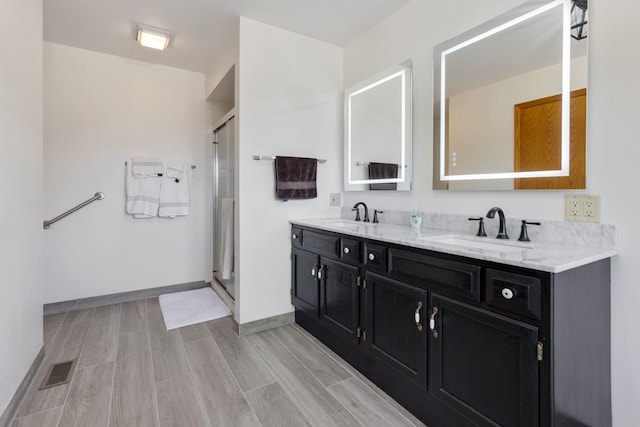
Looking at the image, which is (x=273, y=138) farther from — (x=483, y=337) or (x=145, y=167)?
(x=483, y=337)

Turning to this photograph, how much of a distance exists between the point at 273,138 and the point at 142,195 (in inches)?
64.1

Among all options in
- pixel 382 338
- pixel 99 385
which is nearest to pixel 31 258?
pixel 99 385

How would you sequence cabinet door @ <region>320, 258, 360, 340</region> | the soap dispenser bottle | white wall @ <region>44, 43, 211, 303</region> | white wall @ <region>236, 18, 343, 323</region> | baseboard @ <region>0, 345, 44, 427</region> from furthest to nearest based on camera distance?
white wall @ <region>44, 43, 211, 303</region>, white wall @ <region>236, 18, 343, 323</region>, the soap dispenser bottle, cabinet door @ <region>320, 258, 360, 340</region>, baseboard @ <region>0, 345, 44, 427</region>

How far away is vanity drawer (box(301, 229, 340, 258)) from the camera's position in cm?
211

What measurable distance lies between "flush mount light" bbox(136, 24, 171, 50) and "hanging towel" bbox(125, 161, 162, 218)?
1144mm

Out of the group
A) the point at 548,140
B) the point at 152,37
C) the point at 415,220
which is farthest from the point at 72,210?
the point at 548,140

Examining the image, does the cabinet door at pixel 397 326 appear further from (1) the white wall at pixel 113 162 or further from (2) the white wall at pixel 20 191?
(1) the white wall at pixel 113 162

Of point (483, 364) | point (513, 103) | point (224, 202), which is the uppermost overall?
point (513, 103)

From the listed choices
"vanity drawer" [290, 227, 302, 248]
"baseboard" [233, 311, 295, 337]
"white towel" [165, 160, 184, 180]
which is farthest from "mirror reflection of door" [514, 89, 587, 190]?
"white towel" [165, 160, 184, 180]

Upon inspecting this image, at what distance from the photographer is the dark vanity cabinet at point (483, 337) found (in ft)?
3.51

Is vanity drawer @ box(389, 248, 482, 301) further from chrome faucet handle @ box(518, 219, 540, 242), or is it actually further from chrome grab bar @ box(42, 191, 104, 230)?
chrome grab bar @ box(42, 191, 104, 230)

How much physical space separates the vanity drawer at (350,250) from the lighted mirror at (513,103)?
0.68 meters

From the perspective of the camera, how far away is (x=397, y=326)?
1633mm

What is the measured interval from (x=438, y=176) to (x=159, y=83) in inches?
119
